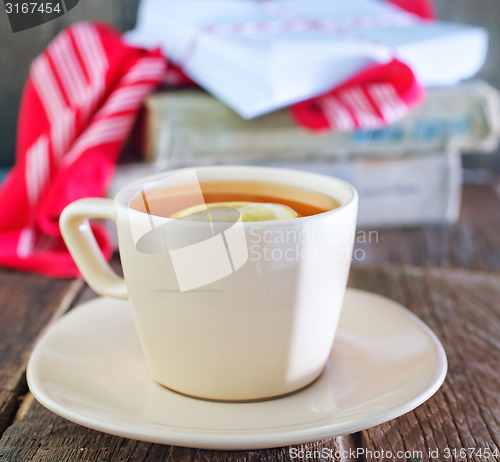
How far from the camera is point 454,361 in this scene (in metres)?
0.43

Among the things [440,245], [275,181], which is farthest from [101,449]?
[440,245]

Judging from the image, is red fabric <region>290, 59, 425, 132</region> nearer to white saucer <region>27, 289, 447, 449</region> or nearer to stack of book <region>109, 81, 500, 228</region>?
stack of book <region>109, 81, 500, 228</region>

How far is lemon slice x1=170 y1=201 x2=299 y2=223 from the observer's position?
0.34m

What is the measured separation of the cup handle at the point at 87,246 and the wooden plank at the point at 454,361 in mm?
179

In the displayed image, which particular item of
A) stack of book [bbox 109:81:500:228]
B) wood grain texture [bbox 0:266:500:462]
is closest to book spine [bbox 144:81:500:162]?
stack of book [bbox 109:81:500:228]

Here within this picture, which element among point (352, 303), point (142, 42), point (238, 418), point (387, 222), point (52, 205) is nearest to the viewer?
point (238, 418)

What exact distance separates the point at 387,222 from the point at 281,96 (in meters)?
0.22

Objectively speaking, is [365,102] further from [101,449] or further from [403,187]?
[101,449]

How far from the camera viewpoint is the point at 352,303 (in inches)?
18.0

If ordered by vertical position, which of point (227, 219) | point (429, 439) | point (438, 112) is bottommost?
point (438, 112)

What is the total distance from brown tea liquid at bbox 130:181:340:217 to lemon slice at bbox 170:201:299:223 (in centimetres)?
1

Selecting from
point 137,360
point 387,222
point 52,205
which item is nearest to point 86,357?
point 137,360

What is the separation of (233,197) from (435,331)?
0.66 ft

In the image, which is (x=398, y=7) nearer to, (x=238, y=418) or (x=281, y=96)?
(x=281, y=96)
